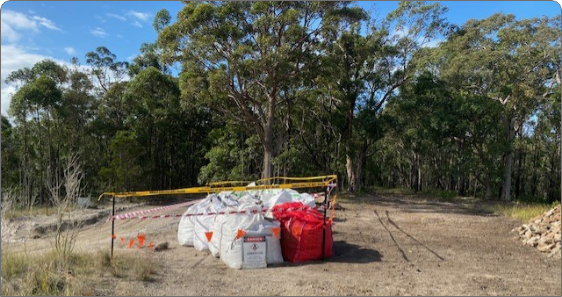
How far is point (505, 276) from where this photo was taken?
6566 millimetres

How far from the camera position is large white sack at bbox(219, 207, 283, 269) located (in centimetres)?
686

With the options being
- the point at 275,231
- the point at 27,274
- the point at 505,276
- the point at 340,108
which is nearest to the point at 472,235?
the point at 505,276

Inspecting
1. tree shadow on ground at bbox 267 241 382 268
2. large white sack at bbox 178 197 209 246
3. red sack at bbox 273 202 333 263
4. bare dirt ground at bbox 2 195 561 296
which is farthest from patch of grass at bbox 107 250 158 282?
red sack at bbox 273 202 333 263

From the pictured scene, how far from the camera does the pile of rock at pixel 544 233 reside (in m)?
8.38

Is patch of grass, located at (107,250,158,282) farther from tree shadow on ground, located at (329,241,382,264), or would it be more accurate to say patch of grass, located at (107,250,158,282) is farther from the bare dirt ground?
tree shadow on ground, located at (329,241,382,264)

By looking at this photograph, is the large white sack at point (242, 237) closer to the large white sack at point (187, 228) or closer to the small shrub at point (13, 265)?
the large white sack at point (187, 228)

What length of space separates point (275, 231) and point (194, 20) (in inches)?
386

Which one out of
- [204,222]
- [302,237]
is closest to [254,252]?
[302,237]

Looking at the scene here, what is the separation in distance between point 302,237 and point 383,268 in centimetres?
139

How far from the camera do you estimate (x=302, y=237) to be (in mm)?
7180

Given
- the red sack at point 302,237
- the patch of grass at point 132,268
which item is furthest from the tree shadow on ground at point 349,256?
the patch of grass at point 132,268

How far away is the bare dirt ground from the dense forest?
289 inches

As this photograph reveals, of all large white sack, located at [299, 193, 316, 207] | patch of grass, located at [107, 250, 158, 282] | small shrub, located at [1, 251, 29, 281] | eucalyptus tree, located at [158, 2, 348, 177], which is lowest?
patch of grass, located at [107, 250, 158, 282]

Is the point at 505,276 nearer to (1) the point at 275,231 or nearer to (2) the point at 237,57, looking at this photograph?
(1) the point at 275,231
